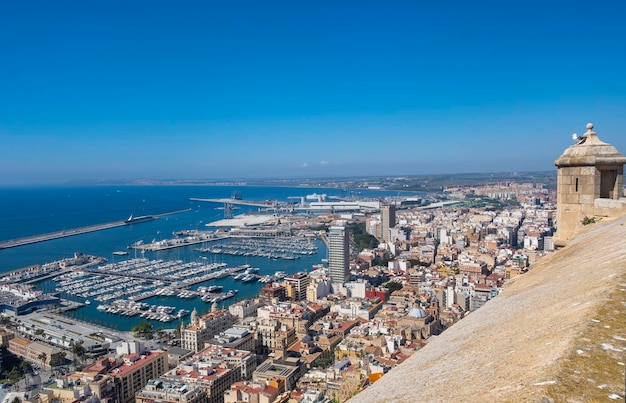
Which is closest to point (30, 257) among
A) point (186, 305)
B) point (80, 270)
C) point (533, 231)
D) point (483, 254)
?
point (80, 270)

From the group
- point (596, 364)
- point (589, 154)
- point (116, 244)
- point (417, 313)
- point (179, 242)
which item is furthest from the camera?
point (116, 244)

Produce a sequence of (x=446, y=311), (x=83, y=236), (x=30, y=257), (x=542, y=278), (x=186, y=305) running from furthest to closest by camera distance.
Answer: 1. (x=83, y=236)
2. (x=30, y=257)
3. (x=186, y=305)
4. (x=446, y=311)
5. (x=542, y=278)

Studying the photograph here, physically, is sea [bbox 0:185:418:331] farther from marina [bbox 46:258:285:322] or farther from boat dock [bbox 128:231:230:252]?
boat dock [bbox 128:231:230:252]

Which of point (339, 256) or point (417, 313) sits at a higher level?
point (339, 256)

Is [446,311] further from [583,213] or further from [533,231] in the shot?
[533,231]

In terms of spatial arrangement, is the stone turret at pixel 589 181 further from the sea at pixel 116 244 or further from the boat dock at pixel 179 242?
the boat dock at pixel 179 242

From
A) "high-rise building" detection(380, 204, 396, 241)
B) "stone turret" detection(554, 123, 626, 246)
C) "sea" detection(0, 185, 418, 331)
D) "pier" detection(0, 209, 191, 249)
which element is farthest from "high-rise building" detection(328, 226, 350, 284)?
"pier" detection(0, 209, 191, 249)

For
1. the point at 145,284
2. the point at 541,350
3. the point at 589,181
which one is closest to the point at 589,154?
the point at 589,181

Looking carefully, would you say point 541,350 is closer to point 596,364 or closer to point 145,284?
point 596,364
